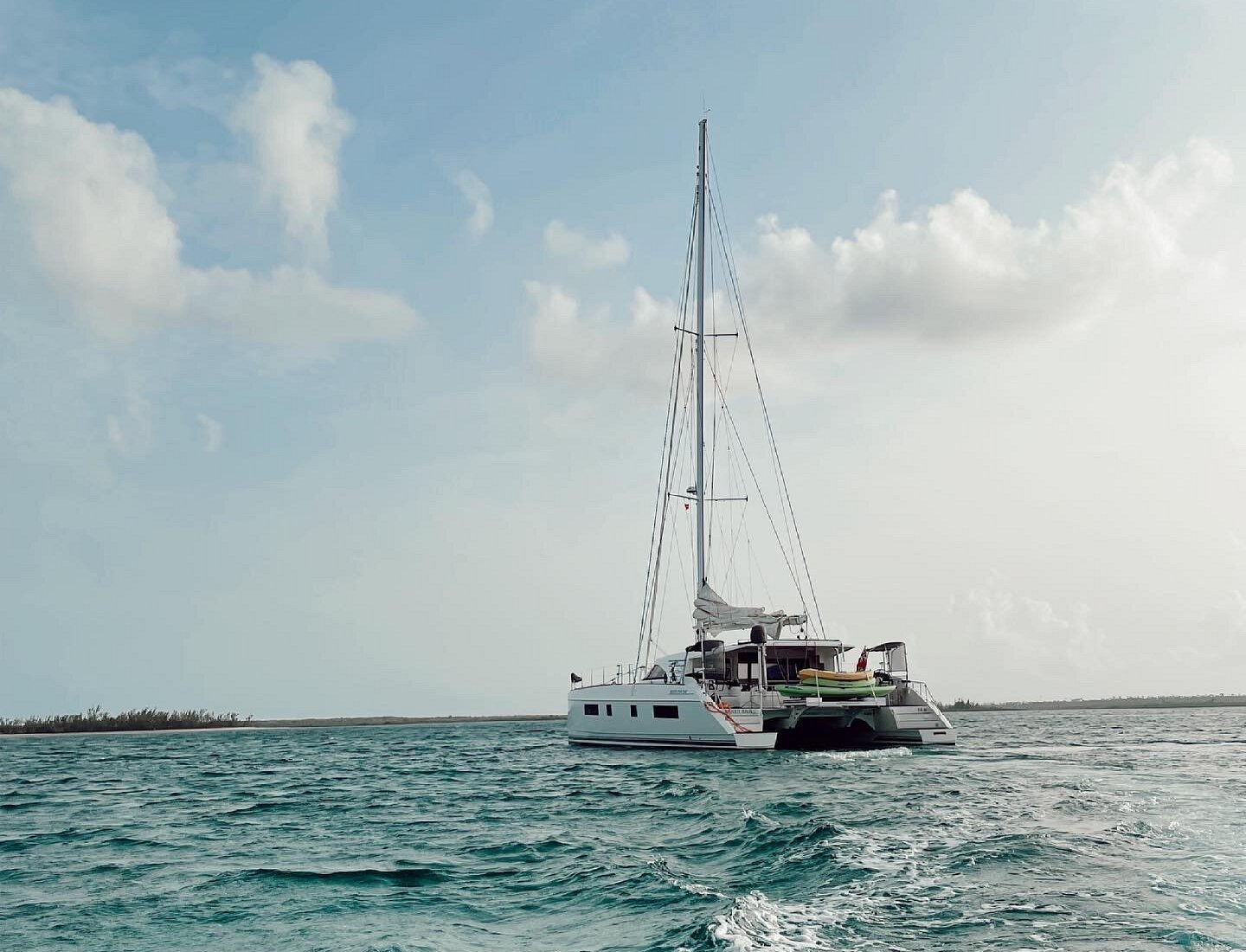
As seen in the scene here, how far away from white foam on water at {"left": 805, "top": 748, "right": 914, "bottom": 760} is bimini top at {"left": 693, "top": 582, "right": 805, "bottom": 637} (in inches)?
255

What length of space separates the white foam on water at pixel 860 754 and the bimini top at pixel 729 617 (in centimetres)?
648

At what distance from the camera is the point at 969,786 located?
20.4m

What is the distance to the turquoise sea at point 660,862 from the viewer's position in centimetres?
961

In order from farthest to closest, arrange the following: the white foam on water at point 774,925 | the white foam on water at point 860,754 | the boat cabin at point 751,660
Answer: the boat cabin at point 751,660 → the white foam on water at point 860,754 → the white foam on water at point 774,925

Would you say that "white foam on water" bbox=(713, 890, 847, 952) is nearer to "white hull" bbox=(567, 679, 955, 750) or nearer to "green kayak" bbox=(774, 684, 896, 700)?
"white hull" bbox=(567, 679, 955, 750)

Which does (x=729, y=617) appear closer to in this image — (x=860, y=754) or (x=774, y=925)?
(x=860, y=754)

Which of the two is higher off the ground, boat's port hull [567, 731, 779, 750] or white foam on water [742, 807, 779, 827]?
boat's port hull [567, 731, 779, 750]

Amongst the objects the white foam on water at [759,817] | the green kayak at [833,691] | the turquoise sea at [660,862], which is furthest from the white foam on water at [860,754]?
the white foam on water at [759,817]

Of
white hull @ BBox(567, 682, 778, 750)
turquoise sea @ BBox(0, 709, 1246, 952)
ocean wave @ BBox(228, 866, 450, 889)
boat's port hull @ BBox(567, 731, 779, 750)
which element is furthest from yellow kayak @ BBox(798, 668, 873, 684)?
ocean wave @ BBox(228, 866, 450, 889)

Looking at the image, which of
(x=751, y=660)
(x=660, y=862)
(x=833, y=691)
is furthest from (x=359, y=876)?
(x=751, y=660)

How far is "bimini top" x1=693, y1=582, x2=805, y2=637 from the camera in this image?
3878cm

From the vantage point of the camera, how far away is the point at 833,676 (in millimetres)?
33531

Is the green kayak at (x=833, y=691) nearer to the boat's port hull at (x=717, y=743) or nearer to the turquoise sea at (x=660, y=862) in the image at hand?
the boat's port hull at (x=717, y=743)

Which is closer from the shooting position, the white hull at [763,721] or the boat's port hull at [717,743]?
the boat's port hull at [717,743]
